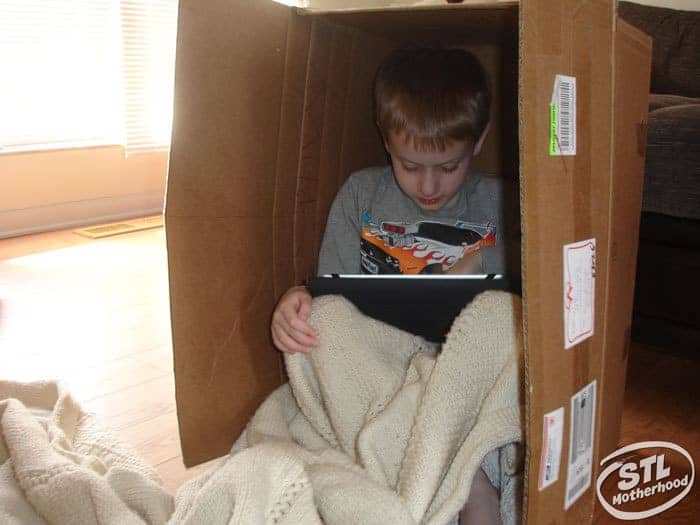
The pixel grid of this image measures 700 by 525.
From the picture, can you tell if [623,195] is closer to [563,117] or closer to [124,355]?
[563,117]

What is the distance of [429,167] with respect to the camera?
1.00 m

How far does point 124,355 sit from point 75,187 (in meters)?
1.45

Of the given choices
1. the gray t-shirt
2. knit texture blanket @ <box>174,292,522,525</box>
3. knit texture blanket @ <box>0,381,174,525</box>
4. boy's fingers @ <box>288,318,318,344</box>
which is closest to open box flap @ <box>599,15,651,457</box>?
knit texture blanket @ <box>174,292,522,525</box>

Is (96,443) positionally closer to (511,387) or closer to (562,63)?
(511,387)

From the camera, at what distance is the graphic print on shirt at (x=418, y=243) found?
1.07 metres

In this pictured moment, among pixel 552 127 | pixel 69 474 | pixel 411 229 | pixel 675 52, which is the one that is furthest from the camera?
pixel 675 52

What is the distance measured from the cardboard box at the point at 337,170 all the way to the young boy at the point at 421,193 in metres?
0.04

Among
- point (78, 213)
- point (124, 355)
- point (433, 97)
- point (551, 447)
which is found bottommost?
point (124, 355)

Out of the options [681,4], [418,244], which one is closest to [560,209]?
[418,244]

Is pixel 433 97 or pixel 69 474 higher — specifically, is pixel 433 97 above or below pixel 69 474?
above

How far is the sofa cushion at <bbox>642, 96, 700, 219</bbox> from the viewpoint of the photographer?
109cm

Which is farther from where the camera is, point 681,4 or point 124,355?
point 681,4

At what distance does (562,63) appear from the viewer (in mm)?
592

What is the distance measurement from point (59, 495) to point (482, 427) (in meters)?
0.46
